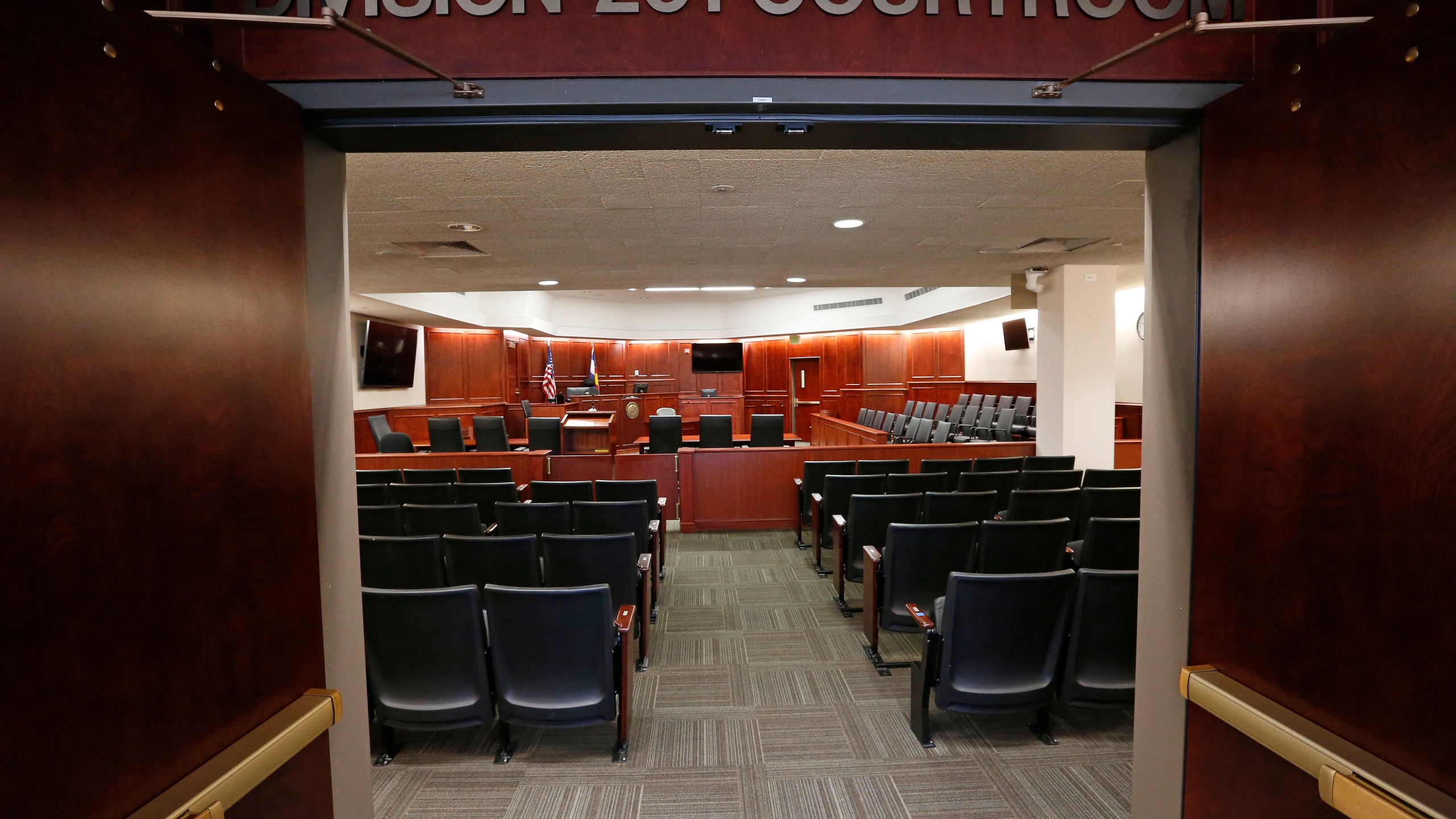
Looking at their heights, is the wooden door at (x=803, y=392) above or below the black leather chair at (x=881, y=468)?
above

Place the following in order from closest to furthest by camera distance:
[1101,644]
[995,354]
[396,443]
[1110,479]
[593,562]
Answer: [1101,644]
[593,562]
[1110,479]
[396,443]
[995,354]

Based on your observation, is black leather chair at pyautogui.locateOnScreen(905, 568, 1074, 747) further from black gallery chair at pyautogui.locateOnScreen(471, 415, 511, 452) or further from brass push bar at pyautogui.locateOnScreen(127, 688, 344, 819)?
black gallery chair at pyautogui.locateOnScreen(471, 415, 511, 452)

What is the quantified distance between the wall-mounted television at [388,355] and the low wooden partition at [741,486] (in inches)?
274

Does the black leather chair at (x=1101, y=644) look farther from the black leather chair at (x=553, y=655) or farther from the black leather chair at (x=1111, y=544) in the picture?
the black leather chair at (x=553, y=655)

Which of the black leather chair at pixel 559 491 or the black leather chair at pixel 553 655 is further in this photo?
the black leather chair at pixel 559 491

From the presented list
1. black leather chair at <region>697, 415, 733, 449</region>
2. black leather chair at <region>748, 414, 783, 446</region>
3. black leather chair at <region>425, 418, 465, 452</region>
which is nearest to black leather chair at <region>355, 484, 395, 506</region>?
black leather chair at <region>425, 418, 465, 452</region>

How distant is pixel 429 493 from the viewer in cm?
461

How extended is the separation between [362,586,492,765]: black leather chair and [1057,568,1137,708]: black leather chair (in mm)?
2494

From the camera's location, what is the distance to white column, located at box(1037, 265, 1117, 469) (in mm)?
6855

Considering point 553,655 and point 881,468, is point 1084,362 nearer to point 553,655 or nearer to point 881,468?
point 881,468

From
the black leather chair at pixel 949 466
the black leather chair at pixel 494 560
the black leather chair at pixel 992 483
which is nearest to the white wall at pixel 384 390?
the black leather chair at pixel 494 560

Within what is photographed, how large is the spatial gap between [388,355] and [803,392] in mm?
9890

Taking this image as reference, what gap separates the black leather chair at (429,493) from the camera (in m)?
4.54

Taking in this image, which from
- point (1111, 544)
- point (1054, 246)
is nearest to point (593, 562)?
point (1111, 544)
